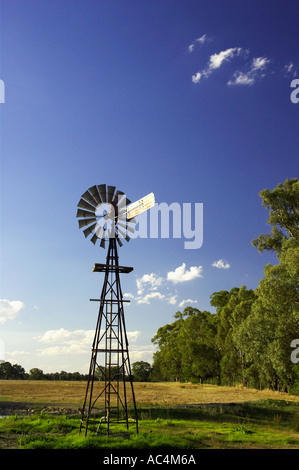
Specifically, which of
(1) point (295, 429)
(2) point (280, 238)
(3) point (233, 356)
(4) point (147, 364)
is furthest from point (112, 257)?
(4) point (147, 364)

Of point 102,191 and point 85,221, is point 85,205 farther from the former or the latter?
point 102,191

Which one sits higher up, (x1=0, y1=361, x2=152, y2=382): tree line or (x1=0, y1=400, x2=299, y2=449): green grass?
(x1=0, y1=400, x2=299, y2=449): green grass

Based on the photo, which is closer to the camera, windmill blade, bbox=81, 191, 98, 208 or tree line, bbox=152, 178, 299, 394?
windmill blade, bbox=81, 191, 98, 208

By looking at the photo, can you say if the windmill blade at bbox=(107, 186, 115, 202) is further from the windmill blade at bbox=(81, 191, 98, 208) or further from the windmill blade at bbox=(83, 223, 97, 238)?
the windmill blade at bbox=(83, 223, 97, 238)

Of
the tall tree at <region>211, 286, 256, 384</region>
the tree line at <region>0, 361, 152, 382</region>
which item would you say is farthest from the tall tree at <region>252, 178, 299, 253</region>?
the tree line at <region>0, 361, 152, 382</region>

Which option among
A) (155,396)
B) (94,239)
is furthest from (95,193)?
(155,396)

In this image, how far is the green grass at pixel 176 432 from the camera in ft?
41.0

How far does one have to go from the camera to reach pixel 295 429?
1753 centimetres

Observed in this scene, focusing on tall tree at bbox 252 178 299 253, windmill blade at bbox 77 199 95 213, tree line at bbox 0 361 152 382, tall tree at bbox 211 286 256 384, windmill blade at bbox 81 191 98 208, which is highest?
tall tree at bbox 252 178 299 253

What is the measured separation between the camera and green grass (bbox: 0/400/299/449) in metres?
12.5

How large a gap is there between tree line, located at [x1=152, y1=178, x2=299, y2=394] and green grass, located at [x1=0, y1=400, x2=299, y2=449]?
5.02 m

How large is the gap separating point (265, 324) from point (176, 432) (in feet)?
44.9

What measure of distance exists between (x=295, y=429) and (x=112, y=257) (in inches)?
476
